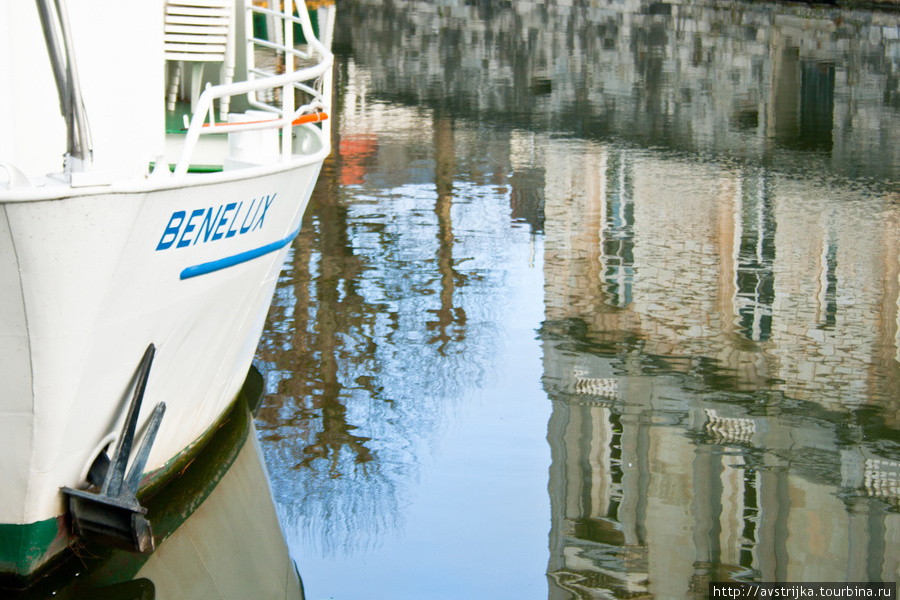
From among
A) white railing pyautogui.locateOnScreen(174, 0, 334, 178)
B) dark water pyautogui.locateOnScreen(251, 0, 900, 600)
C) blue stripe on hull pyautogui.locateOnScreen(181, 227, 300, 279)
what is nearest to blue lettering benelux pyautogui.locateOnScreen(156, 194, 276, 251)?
blue stripe on hull pyautogui.locateOnScreen(181, 227, 300, 279)

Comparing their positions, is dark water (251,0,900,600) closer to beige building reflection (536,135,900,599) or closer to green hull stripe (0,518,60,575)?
beige building reflection (536,135,900,599)

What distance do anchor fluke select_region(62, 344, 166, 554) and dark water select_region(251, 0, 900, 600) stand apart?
94 centimetres

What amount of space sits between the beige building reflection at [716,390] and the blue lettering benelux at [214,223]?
2.29 m

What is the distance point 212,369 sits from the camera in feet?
20.9

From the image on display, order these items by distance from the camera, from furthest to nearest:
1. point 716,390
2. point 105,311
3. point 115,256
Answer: point 716,390 < point 105,311 < point 115,256

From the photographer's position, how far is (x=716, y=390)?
8.20 metres

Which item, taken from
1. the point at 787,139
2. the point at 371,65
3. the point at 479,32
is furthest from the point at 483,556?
the point at 479,32

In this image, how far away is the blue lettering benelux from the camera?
512cm

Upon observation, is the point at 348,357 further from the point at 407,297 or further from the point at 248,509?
the point at 248,509

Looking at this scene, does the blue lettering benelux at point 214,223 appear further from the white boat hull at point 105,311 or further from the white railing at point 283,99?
the white railing at point 283,99

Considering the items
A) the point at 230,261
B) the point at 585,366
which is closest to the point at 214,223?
the point at 230,261

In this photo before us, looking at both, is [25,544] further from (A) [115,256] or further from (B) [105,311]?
(A) [115,256]

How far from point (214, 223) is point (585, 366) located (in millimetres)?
3971

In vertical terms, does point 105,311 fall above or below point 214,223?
below
